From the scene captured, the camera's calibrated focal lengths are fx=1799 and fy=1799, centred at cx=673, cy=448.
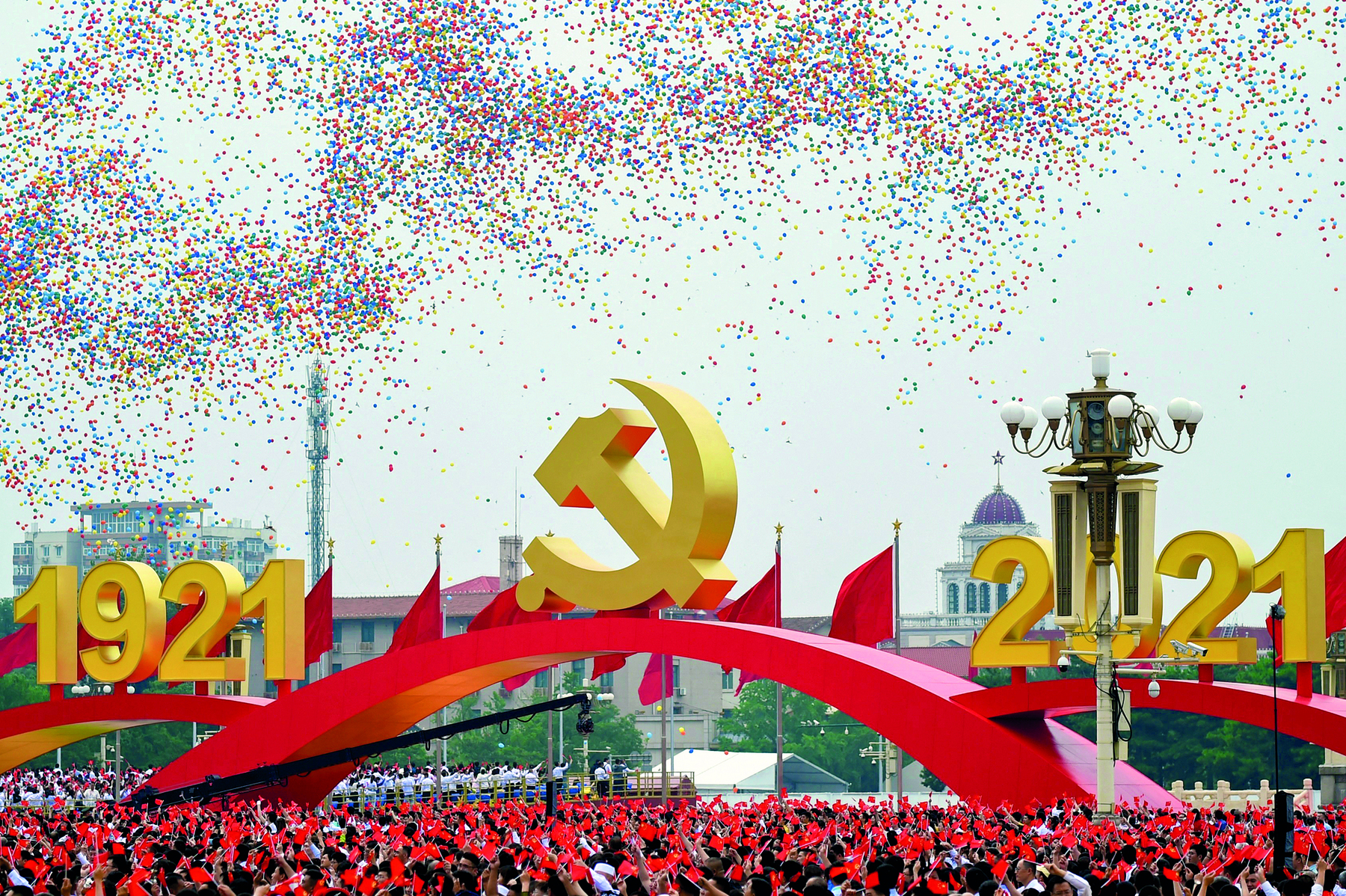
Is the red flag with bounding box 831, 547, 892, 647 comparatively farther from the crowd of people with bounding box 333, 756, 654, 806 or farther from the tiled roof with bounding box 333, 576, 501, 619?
the tiled roof with bounding box 333, 576, 501, 619

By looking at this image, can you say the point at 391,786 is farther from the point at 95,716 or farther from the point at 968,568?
the point at 968,568

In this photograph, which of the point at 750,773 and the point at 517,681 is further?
the point at 750,773

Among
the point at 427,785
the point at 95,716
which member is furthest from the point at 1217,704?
the point at 95,716

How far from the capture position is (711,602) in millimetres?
26453

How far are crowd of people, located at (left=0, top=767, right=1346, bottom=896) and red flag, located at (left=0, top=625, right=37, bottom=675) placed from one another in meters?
13.4

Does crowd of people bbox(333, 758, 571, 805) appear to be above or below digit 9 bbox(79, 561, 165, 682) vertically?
below

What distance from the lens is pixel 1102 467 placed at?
2145 cm

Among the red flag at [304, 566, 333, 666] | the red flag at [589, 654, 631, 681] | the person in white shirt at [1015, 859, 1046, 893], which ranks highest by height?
the red flag at [304, 566, 333, 666]

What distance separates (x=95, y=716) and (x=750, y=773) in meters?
50.3

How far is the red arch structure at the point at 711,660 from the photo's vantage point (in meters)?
24.5

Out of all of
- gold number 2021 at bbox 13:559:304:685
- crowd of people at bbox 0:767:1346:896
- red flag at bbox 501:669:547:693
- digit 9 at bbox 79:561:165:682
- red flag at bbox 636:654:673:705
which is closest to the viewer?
crowd of people at bbox 0:767:1346:896

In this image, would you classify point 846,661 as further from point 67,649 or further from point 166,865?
point 67,649

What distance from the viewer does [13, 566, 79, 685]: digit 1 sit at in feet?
110

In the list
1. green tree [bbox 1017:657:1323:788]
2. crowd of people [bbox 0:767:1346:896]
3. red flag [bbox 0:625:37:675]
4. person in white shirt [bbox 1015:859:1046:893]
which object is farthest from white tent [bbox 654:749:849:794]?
person in white shirt [bbox 1015:859:1046:893]
